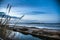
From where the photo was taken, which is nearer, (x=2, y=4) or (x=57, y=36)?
(x=57, y=36)

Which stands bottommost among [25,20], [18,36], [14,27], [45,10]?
[18,36]

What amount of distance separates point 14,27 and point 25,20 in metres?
0.19

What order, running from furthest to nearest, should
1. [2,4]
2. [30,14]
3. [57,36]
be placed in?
[2,4], [30,14], [57,36]

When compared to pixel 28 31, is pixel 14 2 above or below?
above

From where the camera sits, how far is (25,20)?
1.68 metres

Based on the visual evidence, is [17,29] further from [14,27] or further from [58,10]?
[58,10]

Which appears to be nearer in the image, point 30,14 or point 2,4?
point 30,14

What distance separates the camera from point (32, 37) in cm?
167

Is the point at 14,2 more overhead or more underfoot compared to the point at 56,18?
more overhead

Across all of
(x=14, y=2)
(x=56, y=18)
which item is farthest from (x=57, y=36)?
(x=14, y=2)

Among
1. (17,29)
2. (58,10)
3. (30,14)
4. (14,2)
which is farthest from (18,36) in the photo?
(58,10)

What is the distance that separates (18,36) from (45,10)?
20.1 inches

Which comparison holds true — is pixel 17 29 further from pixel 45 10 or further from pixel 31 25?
pixel 45 10

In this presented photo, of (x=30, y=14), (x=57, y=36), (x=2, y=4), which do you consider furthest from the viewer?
(x=2, y=4)
